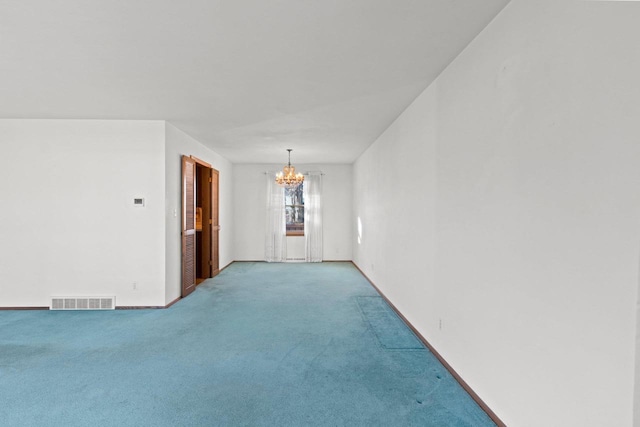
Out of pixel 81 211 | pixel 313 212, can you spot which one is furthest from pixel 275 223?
pixel 81 211

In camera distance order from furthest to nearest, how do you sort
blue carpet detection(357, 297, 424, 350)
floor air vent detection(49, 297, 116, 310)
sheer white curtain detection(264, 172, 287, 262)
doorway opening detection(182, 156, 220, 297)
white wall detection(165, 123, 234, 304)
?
sheer white curtain detection(264, 172, 287, 262) < doorway opening detection(182, 156, 220, 297) < white wall detection(165, 123, 234, 304) < floor air vent detection(49, 297, 116, 310) < blue carpet detection(357, 297, 424, 350)

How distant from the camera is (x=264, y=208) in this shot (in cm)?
846

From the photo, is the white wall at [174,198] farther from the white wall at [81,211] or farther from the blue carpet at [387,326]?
the blue carpet at [387,326]

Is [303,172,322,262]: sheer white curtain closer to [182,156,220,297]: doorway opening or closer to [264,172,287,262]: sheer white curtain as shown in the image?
[264,172,287,262]: sheer white curtain

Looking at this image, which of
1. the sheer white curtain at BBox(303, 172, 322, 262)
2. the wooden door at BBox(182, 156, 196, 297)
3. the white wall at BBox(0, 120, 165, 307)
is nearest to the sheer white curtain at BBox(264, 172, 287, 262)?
the sheer white curtain at BBox(303, 172, 322, 262)

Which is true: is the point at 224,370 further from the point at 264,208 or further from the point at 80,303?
the point at 264,208

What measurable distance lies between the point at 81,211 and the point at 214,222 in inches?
96.0

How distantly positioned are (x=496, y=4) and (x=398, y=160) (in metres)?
2.36

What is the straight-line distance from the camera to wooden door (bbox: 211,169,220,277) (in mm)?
6500

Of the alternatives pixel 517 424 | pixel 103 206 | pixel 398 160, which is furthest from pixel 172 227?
pixel 517 424

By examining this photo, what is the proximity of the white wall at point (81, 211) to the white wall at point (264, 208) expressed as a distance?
3.99 meters

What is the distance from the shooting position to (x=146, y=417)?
2.09 meters

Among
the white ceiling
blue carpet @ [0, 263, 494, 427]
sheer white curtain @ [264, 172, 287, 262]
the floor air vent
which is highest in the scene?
the white ceiling

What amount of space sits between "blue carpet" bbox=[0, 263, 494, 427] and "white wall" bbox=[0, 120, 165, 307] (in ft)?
1.35
